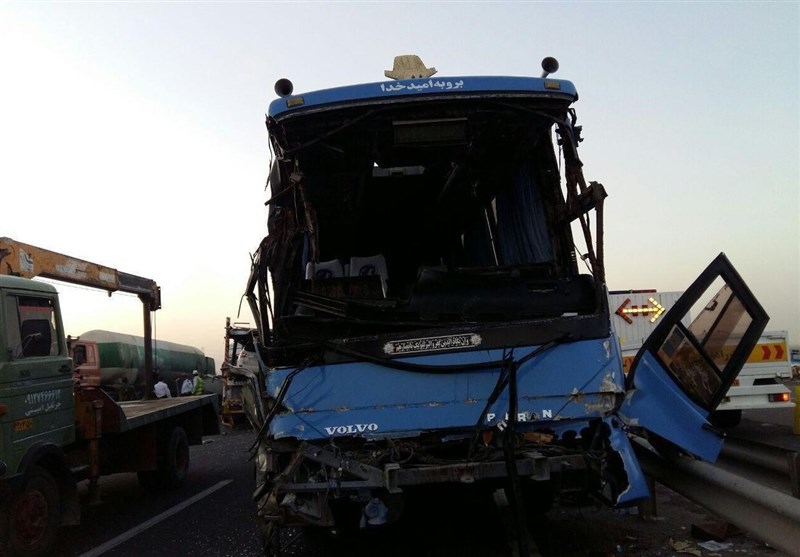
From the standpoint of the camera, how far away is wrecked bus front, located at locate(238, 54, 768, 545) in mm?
4320

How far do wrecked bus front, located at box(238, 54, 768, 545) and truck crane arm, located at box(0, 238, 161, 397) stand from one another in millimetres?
4310

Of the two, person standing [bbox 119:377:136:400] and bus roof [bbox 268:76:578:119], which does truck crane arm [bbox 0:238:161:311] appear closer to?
bus roof [bbox 268:76:578:119]

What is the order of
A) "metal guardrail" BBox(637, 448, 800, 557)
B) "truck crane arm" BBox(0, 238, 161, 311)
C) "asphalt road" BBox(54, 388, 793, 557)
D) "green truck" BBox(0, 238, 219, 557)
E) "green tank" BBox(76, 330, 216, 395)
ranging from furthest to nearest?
"green tank" BBox(76, 330, 216, 395)
"truck crane arm" BBox(0, 238, 161, 311)
"green truck" BBox(0, 238, 219, 557)
"asphalt road" BBox(54, 388, 793, 557)
"metal guardrail" BBox(637, 448, 800, 557)

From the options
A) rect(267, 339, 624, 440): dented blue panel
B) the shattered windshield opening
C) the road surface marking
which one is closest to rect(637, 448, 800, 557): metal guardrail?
rect(267, 339, 624, 440): dented blue panel

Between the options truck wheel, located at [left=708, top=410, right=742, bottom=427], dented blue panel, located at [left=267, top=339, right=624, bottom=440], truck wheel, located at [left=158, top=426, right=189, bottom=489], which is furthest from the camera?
truck wheel, located at [left=708, top=410, right=742, bottom=427]

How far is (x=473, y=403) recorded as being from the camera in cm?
452

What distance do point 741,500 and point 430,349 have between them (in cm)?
217

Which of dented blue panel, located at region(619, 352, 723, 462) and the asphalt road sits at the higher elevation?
dented blue panel, located at region(619, 352, 723, 462)

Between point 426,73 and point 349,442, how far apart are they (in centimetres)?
288

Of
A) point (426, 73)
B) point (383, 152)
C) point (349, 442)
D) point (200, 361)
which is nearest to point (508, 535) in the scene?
point (349, 442)

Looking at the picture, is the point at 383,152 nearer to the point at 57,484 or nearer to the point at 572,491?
the point at 572,491

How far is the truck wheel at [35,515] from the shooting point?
6.02 meters

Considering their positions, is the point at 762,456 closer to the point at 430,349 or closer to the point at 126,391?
the point at 430,349

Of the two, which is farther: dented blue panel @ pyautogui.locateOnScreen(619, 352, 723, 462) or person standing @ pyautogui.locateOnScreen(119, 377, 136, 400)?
person standing @ pyautogui.locateOnScreen(119, 377, 136, 400)
